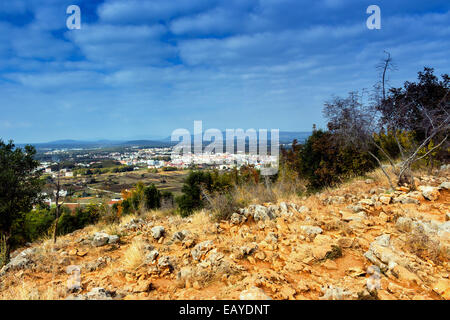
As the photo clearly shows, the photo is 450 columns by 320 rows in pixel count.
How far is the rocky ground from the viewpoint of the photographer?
8.19 ft

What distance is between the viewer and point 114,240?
15.5 feet

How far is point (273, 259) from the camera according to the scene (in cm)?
321

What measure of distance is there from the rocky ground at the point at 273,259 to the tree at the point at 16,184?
849 centimetres

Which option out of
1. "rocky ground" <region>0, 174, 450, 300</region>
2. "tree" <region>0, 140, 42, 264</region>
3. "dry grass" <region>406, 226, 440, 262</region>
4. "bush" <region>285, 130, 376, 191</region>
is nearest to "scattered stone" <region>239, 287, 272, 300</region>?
"rocky ground" <region>0, 174, 450, 300</region>

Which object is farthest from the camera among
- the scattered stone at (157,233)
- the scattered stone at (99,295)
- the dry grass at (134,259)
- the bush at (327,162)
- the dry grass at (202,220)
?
the bush at (327,162)

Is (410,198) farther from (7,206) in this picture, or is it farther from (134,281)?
(7,206)

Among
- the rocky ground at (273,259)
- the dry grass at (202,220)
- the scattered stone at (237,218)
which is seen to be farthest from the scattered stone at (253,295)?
the dry grass at (202,220)

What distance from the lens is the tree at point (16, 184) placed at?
1053 cm

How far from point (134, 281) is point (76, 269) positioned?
46.6 inches

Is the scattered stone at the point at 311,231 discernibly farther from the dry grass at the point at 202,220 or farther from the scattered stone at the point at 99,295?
the scattered stone at the point at 99,295

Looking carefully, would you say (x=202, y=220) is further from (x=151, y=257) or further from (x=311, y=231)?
(x=311, y=231)

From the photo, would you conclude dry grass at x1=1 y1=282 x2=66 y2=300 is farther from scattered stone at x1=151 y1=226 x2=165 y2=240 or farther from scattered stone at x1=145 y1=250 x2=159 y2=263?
scattered stone at x1=151 y1=226 x2=165 y2=240

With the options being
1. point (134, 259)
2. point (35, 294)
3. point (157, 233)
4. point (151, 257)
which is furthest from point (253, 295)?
point (157, 233)
